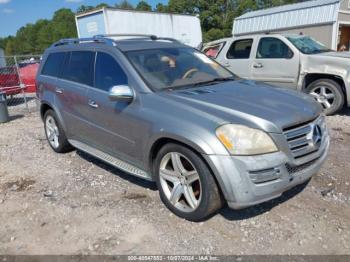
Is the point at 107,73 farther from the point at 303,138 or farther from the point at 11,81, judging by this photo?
the point at 11,81

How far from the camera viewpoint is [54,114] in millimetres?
5367

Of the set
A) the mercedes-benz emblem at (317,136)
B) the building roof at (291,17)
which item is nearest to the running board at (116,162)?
the mercedes-benz emblem at (317,136)

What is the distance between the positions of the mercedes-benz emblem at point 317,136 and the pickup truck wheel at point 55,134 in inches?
146

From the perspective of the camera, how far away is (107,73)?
4.11 m

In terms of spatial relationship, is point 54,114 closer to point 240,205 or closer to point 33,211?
point 33,211

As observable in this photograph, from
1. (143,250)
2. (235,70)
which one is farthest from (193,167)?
(235,70)

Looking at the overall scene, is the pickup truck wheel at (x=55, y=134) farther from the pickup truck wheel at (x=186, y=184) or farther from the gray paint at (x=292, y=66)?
the gray paint at (x=292, y=66)

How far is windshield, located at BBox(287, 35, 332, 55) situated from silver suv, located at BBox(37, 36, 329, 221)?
3.81 metres

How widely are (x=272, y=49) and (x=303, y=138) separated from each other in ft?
17.3

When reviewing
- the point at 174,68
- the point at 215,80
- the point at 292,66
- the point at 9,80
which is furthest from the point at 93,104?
the point at 9,80

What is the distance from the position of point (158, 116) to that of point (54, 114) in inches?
106

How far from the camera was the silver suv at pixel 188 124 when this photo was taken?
287cm

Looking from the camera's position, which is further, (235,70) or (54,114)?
(235,70)

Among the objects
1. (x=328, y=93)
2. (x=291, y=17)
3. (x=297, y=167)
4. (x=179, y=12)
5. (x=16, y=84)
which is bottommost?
(x=328, y=93)
